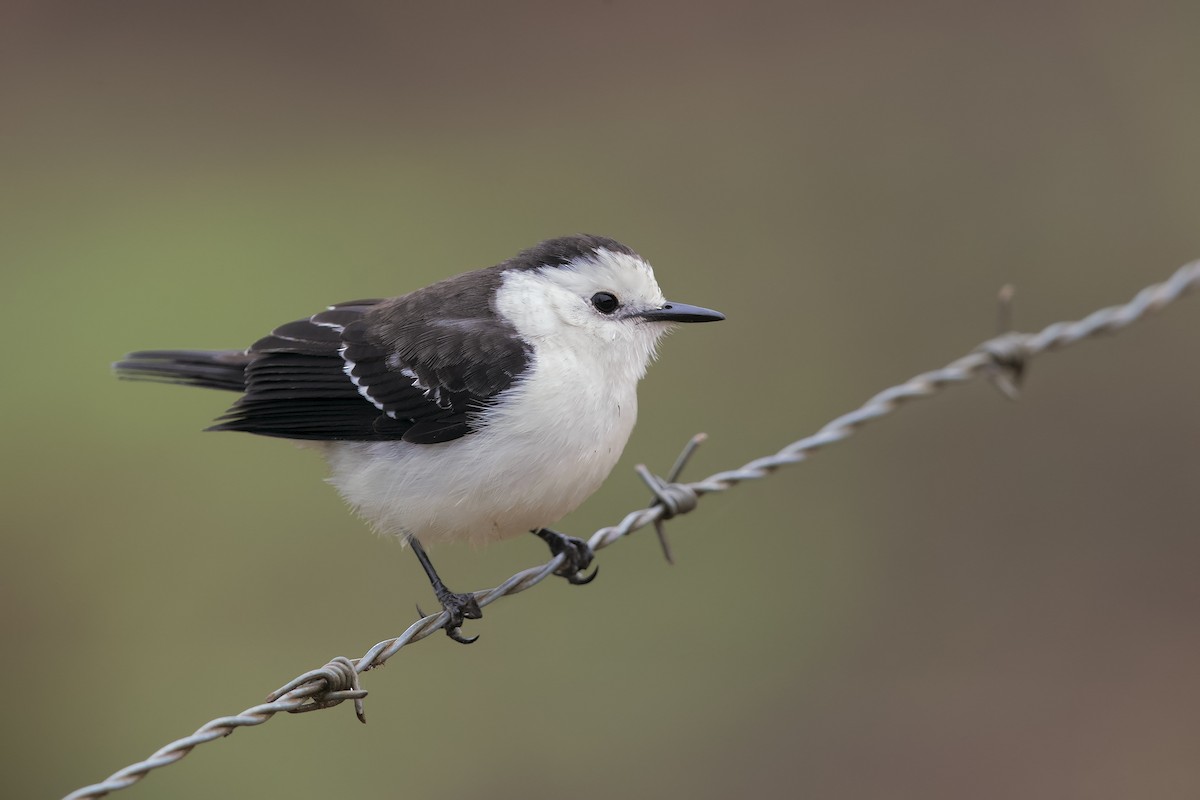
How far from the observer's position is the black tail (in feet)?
16.8

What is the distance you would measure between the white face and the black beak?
2 centimetres

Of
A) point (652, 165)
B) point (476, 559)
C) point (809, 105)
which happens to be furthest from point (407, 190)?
point (476, 559)

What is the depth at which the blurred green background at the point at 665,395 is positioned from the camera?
22.7ft

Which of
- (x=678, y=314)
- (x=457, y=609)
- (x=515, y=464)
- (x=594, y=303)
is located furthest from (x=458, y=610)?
(x=678, y=314)

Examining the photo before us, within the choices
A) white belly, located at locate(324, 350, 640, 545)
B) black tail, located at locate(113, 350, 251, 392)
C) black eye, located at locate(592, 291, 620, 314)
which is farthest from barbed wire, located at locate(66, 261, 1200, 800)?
black tail, located at locate(113, 350, 251, 392)

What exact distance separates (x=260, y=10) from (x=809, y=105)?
518cm

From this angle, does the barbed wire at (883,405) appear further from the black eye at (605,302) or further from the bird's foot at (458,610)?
the black eye at (605,302)

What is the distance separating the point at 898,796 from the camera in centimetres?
651

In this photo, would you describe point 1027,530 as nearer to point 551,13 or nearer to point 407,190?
point 407,190

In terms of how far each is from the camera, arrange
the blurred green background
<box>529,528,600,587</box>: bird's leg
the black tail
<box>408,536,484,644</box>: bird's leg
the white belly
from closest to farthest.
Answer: the white belly, <box>408,536,484,644</box>: bird's leg, <box>529,528,600,587</box>: bird's leg, the black tail, the blurred green background

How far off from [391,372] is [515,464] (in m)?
0.68

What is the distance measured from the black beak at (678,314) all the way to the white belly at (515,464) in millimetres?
234

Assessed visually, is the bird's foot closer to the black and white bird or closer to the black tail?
the black and white bird

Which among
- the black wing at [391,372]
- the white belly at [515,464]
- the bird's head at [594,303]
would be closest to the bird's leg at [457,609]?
the white belly at [515,464]
